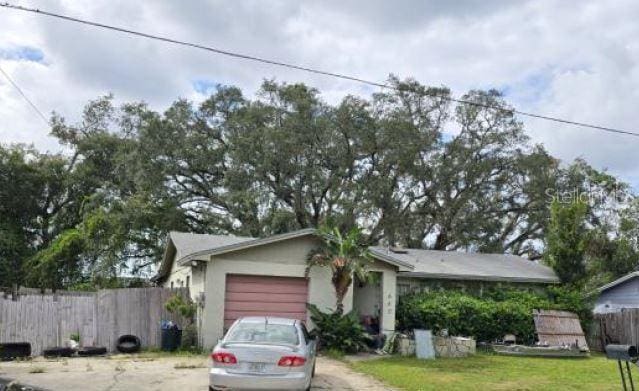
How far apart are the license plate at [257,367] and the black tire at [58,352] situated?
922 cm

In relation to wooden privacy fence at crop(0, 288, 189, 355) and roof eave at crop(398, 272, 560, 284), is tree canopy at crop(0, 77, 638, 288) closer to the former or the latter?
roof eave at crop(398, 272, 560, 284)

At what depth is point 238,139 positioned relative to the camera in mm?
35188

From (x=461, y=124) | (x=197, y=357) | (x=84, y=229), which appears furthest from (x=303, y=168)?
(x=197, y=357)

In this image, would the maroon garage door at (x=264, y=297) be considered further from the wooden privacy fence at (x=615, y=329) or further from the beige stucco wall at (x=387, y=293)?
the wooden privacy fence at (x=615, y=329)

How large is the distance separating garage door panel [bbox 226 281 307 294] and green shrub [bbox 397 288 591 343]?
13.1ft

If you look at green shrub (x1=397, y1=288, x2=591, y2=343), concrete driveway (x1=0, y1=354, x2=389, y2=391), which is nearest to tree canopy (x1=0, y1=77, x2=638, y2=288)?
green shrub (x1=397, y1=288, x2=591, y2=343)

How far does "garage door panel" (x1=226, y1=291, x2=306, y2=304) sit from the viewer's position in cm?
1973

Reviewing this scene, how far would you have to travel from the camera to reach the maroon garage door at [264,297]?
19.7 meters

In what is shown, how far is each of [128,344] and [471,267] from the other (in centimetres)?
1394

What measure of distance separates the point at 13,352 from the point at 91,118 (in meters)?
27.0

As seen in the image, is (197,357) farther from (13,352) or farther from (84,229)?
(84,229)

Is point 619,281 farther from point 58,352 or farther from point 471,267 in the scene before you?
point 58,352

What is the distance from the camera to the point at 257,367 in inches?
420

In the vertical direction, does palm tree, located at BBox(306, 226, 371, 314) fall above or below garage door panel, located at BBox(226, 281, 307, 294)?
above
